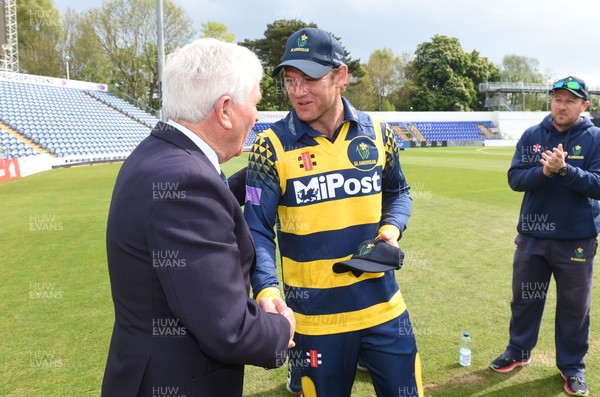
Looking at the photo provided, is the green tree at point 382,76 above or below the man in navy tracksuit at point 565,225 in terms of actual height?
above

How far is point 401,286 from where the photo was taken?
5926 mm

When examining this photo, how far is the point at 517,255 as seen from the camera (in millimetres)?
3875

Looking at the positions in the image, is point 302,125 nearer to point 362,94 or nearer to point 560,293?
point 560,293

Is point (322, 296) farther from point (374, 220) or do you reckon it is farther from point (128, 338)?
point (128, 338)

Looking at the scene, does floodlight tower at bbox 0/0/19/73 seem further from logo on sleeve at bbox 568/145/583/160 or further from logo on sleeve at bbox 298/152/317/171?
logo on sleeve at bbox 568/145/583/160

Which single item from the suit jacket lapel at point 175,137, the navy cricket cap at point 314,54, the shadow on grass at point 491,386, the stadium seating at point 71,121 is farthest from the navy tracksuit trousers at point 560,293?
the stadium seating at point 71,121

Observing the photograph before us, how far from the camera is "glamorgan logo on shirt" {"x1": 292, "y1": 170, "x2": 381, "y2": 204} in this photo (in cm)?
240

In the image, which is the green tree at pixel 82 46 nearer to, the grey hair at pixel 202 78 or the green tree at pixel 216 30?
the green tree at pixel 216 30

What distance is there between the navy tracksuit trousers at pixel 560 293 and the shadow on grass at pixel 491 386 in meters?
0.16

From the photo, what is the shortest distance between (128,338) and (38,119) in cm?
3225

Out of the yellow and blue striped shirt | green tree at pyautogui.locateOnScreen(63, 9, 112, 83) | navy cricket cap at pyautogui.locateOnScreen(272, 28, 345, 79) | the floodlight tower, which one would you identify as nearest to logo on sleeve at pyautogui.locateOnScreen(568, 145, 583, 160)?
the yellow and blue striped shirt

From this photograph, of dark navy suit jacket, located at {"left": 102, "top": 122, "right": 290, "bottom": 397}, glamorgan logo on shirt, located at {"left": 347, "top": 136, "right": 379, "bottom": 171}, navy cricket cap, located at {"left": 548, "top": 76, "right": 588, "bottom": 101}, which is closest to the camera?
dark navy suit jacket, located at {"left": 102, "top": 122, "right": 290, "bottom": 397}

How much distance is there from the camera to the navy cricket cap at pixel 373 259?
2.20 m

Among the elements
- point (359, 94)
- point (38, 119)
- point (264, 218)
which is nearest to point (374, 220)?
point (264, 218)
